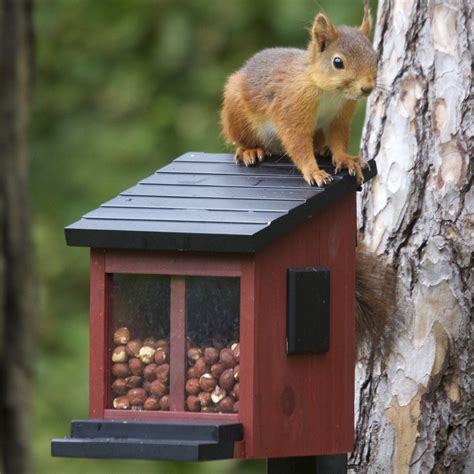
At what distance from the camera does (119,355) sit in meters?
3.31

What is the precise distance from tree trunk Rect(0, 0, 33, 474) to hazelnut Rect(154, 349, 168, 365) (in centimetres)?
30

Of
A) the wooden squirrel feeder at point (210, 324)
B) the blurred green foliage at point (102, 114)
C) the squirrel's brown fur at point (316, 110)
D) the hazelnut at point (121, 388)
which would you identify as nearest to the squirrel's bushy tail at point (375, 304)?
the squirrel's brown fur at point (316, 110)

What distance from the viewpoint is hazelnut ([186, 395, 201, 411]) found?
3.22 m

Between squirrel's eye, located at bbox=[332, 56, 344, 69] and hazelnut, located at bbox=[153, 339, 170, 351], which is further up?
squirrel's eye, located at bbox=[332, 56, 344, 69]

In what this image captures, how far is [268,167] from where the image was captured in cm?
374

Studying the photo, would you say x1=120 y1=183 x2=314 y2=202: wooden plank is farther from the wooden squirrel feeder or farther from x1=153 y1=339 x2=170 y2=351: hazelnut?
x1=153 y1=339 x2=170 y2=351: hazelnut

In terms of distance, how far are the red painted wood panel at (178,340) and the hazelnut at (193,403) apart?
0.05ft

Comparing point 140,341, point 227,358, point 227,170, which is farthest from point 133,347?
point 227,170

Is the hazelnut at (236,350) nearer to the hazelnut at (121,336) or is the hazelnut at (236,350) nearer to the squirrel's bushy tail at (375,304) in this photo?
the hazelnut at (121,336)

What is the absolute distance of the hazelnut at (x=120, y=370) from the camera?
3307 millimetres

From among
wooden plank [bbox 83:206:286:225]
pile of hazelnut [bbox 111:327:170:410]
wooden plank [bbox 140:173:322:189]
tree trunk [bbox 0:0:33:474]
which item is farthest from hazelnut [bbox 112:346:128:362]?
wooden plank [bbox 140:173:322:189]

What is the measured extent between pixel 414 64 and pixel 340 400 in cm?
128

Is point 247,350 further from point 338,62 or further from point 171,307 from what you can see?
point 338,62

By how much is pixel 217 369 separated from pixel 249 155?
2.56 feet
